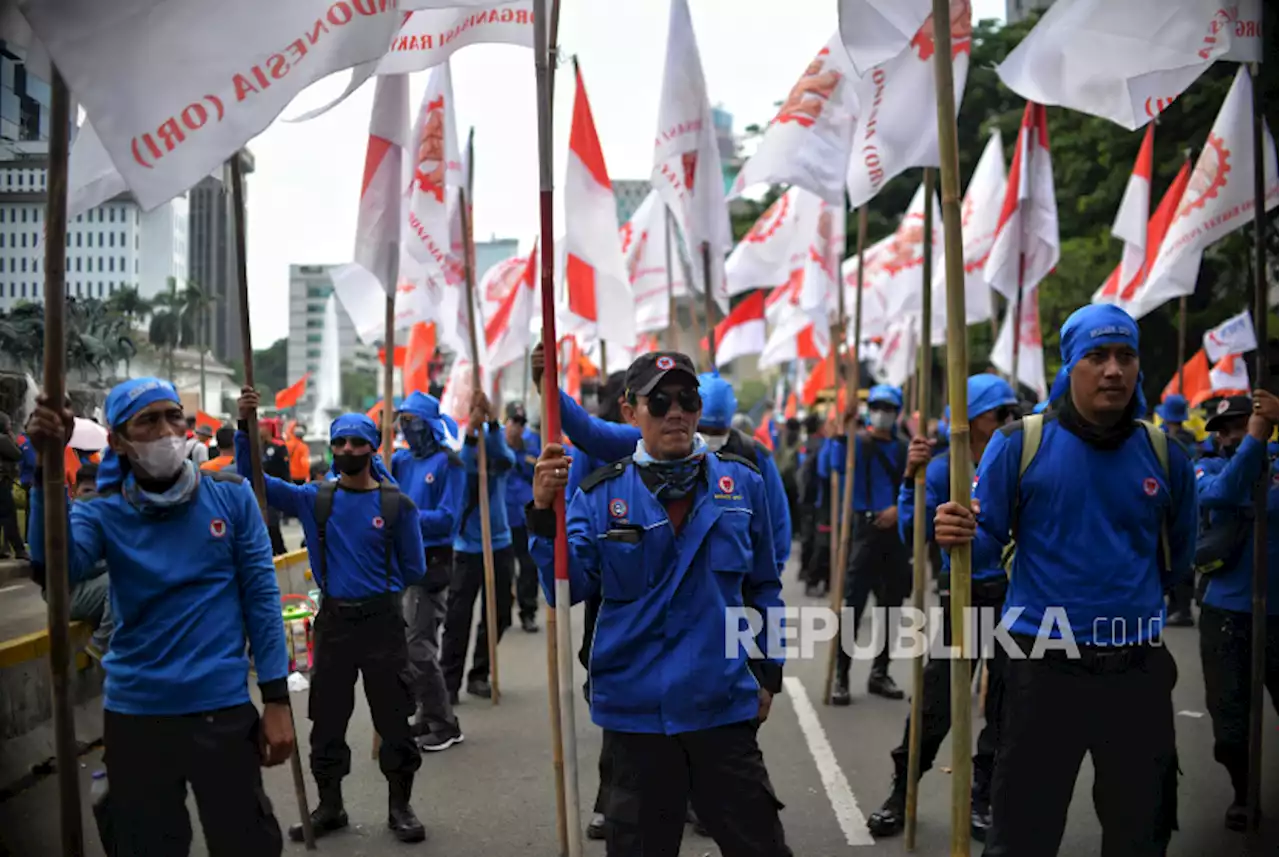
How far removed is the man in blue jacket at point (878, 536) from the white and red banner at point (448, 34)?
359cm

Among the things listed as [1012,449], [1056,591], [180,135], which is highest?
[180,135]

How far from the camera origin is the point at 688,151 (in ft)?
28.2

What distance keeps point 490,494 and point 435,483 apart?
42.8 inches

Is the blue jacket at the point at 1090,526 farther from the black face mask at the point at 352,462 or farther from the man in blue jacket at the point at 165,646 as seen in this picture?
the black face mask at the point at 352,462

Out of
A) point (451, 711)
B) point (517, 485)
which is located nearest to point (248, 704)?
point (451, 711)

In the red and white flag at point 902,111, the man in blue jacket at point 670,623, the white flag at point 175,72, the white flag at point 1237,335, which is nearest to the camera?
the white flag at point 175,72

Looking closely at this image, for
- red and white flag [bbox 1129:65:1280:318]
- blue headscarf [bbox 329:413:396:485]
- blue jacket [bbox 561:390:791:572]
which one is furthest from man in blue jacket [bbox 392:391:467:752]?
red and white flag [bbox 1129:65:1280:318]

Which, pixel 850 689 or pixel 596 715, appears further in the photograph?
pixel 850 689

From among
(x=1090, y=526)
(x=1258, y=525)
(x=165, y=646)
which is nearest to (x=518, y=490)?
(x=1258, y=525)

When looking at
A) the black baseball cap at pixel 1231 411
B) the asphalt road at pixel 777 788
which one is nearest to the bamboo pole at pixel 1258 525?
the asphalt road at pixel 777 788

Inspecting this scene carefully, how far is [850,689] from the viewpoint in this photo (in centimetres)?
934

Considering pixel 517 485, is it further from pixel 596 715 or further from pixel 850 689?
pixel 596 715

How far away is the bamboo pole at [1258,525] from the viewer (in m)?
5.29

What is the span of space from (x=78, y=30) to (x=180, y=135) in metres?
0.37
